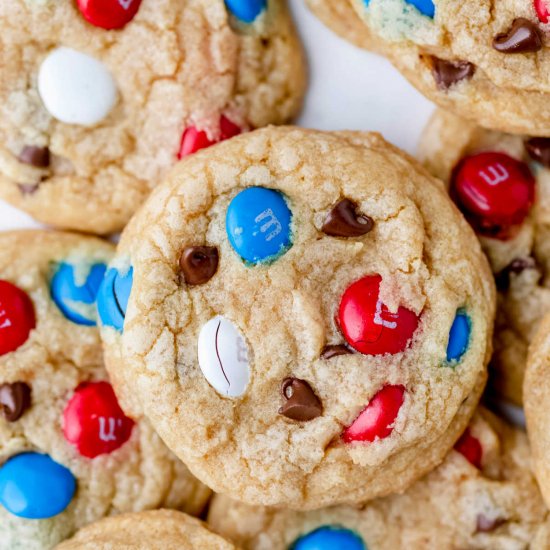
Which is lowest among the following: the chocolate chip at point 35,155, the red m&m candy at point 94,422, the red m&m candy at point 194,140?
the red m&m candy at point 94,422

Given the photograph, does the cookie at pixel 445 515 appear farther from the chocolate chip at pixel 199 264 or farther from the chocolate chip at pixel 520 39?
the chocolate chip at pixel 520 39

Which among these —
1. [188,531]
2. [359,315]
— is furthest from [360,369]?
[188,531]

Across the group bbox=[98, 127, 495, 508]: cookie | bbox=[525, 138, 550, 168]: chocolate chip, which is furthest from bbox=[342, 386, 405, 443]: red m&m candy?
bbox=[525, 138, 550, 168]: chocolate chip

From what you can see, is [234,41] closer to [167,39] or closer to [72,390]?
[167,39]

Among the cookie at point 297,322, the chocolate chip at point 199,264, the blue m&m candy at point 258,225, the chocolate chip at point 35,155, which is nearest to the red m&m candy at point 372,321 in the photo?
the cookie at point 297,322

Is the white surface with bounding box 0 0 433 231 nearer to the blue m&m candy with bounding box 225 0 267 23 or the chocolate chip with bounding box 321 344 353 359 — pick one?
the blue m&m candy with bounding box 225 0 267 23

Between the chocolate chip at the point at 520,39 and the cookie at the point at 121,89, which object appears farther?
the cookie at the point at 121,89

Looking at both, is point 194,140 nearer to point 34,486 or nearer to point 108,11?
point 108,11
